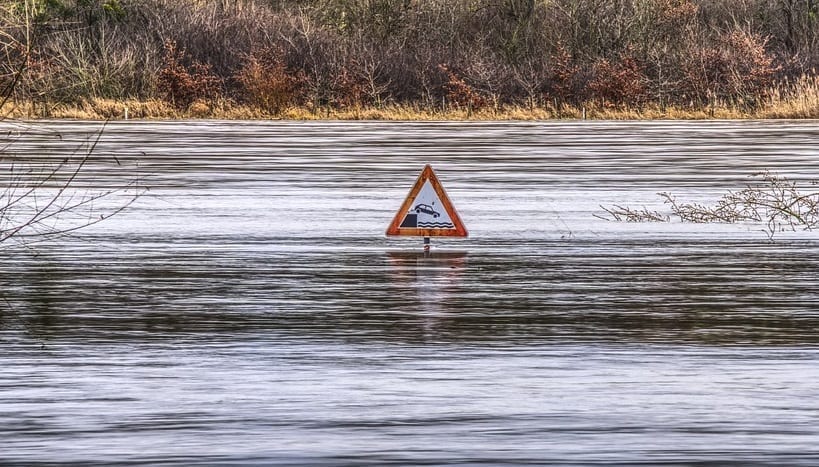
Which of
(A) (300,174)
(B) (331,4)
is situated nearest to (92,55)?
(B) (331,4)

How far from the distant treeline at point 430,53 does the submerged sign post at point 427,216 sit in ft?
127

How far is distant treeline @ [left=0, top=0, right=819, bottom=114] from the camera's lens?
195 feet

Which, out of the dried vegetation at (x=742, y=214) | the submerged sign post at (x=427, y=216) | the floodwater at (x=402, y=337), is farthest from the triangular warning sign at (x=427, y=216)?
the dried vegetation at (x=742, y=214)

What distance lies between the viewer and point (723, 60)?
2343 inches

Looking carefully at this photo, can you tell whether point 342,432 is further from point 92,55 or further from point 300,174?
point 92,55

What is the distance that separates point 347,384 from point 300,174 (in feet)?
63.7

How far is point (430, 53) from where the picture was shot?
65.6 metres

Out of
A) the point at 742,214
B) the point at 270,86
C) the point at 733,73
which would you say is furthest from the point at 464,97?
the point at 742,214

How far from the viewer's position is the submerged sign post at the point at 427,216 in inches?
658

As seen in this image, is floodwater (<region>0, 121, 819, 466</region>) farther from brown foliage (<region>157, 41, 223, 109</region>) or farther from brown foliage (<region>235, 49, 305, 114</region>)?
brown foliage (<region>157, 41, 223, 109</region>)

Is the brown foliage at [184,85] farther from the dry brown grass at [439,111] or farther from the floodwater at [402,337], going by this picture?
the floodwater at [402,337]

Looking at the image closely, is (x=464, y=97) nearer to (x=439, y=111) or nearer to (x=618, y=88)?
(x=439, y=111)

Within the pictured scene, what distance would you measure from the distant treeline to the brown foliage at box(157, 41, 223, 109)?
0.07 meters

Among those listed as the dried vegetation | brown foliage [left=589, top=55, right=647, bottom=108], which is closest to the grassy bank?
brown foliage [left=589, top=55, right=647, bottom=108]
